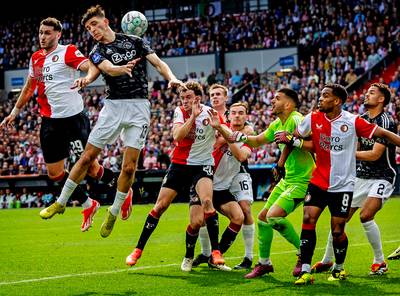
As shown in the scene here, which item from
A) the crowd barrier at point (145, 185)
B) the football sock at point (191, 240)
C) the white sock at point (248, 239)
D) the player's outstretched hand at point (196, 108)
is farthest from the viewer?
the crowd barrier at point (145, 185)

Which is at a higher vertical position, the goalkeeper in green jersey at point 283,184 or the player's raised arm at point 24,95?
the player's raised arm at point 24,95

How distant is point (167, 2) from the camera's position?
50.1 m

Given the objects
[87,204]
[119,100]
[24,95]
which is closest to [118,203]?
[87,204]

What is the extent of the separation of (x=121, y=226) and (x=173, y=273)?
9.57m

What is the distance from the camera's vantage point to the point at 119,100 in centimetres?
1128

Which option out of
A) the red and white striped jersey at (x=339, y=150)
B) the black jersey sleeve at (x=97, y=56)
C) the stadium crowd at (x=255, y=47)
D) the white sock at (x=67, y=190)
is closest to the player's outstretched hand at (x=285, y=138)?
the red and white striped jersey at (x=339, y=150)

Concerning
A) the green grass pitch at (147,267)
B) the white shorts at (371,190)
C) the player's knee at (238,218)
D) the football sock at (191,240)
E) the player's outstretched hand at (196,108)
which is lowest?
the green grass pitch at (147,267)

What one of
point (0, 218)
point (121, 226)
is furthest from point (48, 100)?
point (0, 218)

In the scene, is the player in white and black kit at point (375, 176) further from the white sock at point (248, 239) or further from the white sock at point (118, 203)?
the white sock at point (118, 203)

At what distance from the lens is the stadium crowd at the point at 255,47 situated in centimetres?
3359

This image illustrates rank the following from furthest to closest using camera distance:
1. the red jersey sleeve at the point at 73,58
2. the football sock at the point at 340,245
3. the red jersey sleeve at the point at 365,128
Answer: the red jersey sleeve at the point at 73,58, the football sock at the point at 340,245, the red jersey sleeve at the point at 365,128

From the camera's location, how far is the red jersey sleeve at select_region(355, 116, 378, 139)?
9852 mm

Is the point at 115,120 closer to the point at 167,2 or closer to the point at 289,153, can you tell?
the point at 289,153

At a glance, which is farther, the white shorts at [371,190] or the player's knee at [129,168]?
the player's knee at [129,168]
